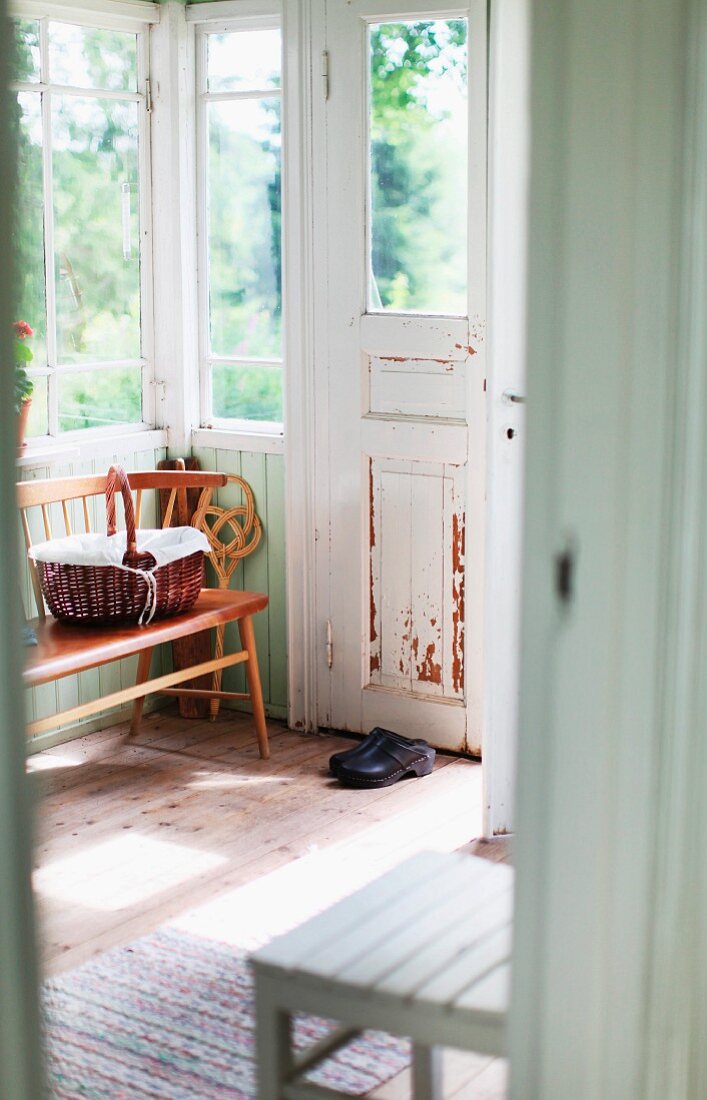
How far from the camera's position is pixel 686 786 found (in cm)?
117

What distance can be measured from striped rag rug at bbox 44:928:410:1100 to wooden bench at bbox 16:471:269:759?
69 centimetres

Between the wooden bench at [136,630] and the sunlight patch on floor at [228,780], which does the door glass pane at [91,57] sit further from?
the sunlight patch on floor at [228,780]

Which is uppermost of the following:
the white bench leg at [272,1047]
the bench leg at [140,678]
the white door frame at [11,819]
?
the white door frame at [11,819]

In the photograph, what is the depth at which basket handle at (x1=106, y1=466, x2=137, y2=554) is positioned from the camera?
3.46 meters

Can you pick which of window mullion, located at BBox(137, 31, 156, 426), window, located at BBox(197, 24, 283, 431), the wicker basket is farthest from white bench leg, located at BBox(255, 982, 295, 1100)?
window mullion, located at BBox(137, 31, 156, 426)

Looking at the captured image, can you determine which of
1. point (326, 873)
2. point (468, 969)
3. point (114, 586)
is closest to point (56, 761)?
point (114, 586)

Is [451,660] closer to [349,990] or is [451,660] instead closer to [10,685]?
[349,990]

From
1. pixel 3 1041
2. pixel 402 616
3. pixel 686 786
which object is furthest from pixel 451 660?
pixel 3 1041

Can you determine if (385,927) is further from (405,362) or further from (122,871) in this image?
(405,362)

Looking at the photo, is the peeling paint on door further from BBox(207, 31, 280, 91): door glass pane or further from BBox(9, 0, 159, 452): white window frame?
BBox(207, 31, 280, 91): door glass pane

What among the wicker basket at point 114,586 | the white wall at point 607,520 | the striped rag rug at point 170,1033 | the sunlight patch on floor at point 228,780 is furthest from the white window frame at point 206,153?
the white wall at point 607,520

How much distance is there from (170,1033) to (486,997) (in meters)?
1.18

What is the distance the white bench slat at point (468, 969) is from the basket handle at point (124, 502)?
6.52 feet

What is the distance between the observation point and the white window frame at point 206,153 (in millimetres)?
4039
